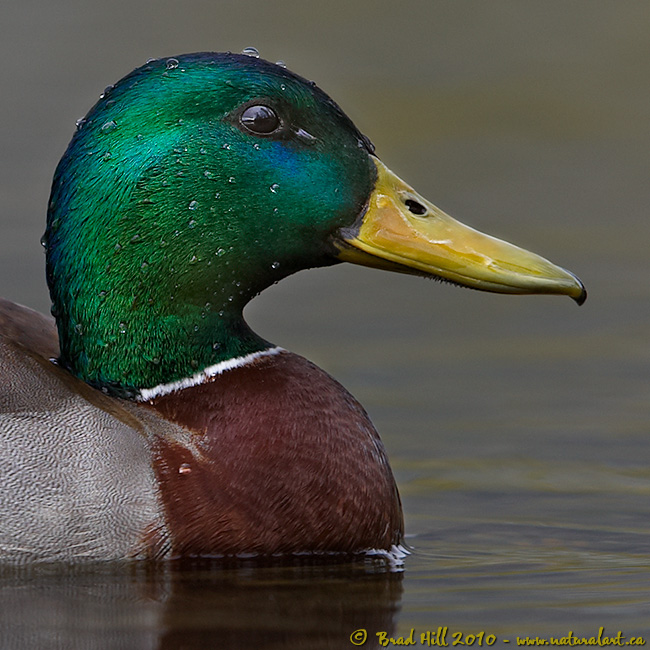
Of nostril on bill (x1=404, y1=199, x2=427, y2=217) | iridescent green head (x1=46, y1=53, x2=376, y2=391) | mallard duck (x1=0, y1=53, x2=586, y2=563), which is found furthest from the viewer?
nostril on bill (x1=404, y1=199, x2=427, y2=217)

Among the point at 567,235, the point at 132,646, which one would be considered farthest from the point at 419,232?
the point at 567,235

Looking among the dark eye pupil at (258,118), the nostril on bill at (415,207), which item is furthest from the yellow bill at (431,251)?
the dark eye pupil at (258,118)

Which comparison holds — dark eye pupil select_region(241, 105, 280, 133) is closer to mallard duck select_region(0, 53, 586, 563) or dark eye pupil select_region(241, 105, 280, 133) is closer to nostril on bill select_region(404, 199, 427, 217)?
mallard duck select_region(0, 53, 586, 563)

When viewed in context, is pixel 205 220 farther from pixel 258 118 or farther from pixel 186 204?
pixel 258 118

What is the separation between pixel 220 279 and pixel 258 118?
19.2 inches

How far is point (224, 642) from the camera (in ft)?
14.9

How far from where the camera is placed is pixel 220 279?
5414 millimetres

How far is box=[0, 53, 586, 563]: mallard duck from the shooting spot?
5227 millimetres

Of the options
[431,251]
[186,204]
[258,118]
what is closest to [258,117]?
[258,118]

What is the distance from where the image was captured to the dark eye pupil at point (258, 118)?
5367 mm

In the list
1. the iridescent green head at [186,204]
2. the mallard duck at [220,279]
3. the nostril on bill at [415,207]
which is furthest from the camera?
the nostril on bill at [415,207]

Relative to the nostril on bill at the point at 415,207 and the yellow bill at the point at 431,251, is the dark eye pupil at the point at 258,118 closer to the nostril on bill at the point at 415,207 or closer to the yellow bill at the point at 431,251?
the yellow bill at the point at 431,251

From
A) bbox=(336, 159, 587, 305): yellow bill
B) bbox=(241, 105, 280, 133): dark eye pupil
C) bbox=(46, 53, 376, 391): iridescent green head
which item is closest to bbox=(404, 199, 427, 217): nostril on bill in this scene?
bbox=(336, 159, 587, 305): yellow bill

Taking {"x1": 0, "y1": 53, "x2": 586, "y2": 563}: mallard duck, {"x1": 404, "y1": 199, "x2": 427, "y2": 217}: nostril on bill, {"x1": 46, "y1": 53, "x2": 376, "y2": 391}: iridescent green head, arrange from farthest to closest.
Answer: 1. {"x1": 404, "y1": 199, "x2": 427, "y2": 217}: nostril on bill
2. {"x1": 46, "y1": 53, "x2": 376, "y2": 391}: iridescent green head
3. {"x1": 0, "y1": 53, "x2": 586, "y2": 563}: mallard duck
